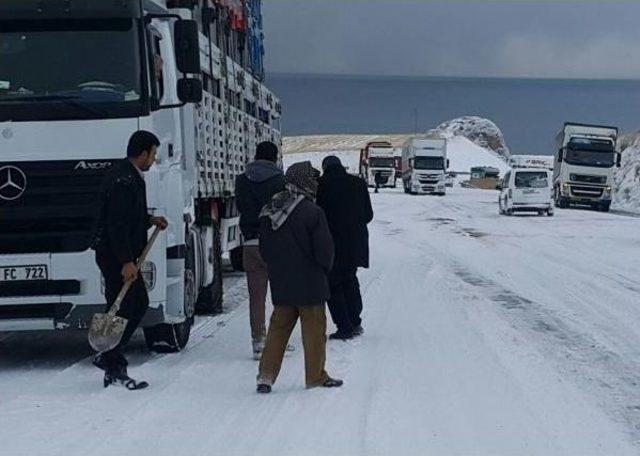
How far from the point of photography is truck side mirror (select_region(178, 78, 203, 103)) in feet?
27.3

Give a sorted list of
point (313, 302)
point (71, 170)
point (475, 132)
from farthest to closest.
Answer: point (475, 132) → point (71, 170) → point (313, 302)

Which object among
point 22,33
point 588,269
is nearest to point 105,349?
point 22,33

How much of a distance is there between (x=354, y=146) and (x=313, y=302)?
126 meters

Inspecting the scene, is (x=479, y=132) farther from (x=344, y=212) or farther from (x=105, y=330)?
(x=105, y=330)

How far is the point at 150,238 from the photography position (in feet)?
24.6

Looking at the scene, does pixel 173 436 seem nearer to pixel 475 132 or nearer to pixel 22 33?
pixel 22 33

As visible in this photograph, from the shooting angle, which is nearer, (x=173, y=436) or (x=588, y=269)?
(x=173, y=436)

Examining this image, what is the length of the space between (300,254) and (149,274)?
5.31 ft

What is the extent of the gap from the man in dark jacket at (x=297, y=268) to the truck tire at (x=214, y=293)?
3.89 m

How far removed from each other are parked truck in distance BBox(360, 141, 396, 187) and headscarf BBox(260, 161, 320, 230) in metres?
54.2

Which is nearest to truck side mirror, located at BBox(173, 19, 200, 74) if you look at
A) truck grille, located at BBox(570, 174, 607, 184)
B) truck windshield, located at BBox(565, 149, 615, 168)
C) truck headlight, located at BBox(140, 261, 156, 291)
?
truck headlight, located at BBox(140, 261, 156, 291)

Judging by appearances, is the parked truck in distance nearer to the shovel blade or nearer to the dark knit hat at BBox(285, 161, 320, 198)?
the dark knit hat at BBox(285, 161, 320, 198)

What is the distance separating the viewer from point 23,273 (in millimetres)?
7910

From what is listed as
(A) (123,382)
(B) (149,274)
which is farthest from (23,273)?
(A) (123,382)
